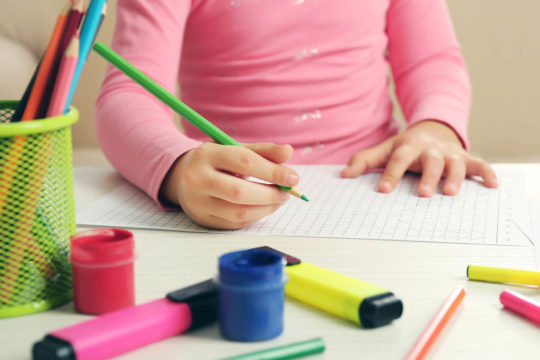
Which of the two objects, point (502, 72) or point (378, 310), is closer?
point (378, 310)

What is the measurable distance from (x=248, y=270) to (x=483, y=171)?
0.45 metres

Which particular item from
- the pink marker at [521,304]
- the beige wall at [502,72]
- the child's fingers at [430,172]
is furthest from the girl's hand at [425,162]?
the beige wall at [502,72]

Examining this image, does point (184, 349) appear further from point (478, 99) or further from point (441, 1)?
point (478, 99)

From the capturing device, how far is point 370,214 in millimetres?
564

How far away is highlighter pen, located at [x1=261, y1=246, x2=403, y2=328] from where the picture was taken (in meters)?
0.34

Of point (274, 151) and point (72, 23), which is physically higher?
point (72, 23)

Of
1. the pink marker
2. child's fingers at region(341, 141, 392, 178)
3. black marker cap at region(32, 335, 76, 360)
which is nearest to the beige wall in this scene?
child's fingers at region(341, 141, 392, 178)

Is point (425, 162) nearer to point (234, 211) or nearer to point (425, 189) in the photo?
point (425, 189)

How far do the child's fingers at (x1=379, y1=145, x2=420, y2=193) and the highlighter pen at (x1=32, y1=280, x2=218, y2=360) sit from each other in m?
0.33

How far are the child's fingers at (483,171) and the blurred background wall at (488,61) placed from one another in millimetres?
679

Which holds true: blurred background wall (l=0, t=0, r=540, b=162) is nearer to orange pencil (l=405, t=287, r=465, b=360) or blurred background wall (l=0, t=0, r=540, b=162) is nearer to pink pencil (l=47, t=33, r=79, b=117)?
pink pencil (l=47, t=33, r=79, b=117)

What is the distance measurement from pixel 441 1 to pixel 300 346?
30.9 inches

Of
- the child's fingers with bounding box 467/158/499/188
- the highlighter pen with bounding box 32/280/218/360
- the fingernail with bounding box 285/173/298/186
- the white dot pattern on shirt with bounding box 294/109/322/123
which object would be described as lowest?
the child's fingers with bounding box 467/158/499/188

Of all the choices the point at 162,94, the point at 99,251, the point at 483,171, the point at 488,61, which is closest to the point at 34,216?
the point at 99,251
